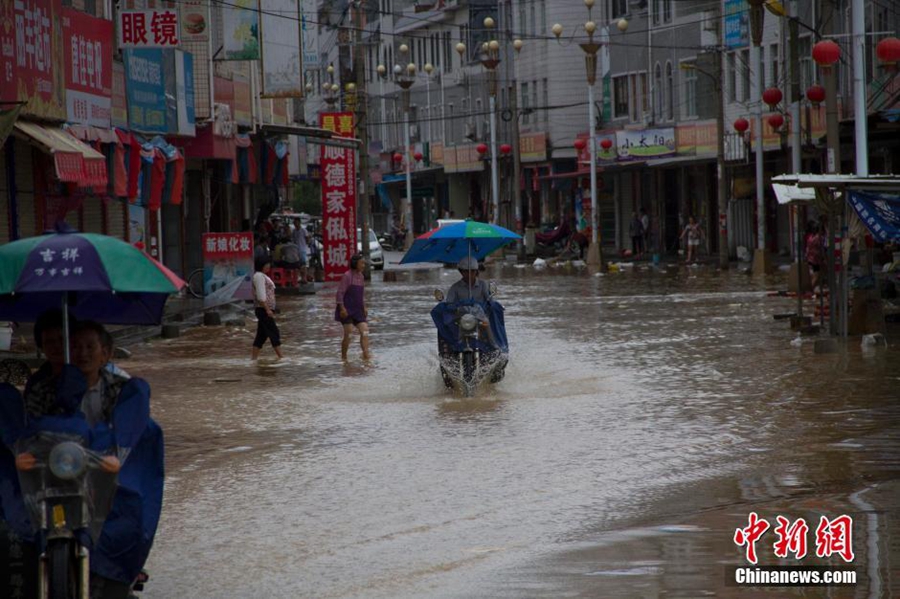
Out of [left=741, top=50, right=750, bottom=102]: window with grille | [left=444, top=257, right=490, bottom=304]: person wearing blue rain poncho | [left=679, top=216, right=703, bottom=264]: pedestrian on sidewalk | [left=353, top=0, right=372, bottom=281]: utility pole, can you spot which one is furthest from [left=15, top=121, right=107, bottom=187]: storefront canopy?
[left=741, top=50, right=750, bottom=102]: window with grille

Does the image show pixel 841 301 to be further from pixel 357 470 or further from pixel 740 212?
pixel 740 212

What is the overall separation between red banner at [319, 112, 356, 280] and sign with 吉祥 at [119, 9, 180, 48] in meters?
13.0

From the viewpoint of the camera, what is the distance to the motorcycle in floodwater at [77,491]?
6.66 meters

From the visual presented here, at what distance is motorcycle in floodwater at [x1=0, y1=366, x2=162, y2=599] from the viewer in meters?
6.66

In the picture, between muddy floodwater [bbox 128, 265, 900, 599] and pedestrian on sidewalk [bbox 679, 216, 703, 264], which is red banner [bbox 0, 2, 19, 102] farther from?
pedestrian on sidewalk [bbox 679, 216, 703, 264]

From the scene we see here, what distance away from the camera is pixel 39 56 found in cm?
2402

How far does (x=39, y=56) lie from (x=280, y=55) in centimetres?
1675

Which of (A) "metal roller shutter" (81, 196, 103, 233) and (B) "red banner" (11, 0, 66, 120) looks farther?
(A) "metal roller shutter" (81, 196, 103, 233)

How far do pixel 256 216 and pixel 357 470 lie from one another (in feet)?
139

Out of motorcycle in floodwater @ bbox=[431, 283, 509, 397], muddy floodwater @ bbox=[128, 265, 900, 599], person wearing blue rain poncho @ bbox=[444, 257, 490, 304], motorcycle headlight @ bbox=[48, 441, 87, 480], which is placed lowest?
muddy floodwater @ bbox=[128, 265, 900, 599]

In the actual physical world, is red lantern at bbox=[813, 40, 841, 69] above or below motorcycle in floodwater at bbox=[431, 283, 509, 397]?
above

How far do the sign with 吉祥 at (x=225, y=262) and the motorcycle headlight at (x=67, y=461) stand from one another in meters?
26.2

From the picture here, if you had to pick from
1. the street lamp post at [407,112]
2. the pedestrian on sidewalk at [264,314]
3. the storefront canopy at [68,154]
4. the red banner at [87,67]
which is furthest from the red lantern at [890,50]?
the street lamp post at [407,112]

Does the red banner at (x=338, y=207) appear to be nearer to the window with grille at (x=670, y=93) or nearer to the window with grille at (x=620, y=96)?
the window with grille at (x=670, y=93)
